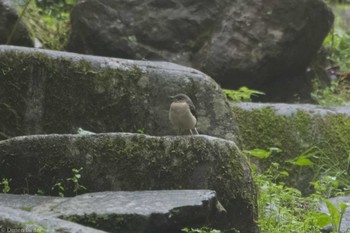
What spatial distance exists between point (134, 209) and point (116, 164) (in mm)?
737

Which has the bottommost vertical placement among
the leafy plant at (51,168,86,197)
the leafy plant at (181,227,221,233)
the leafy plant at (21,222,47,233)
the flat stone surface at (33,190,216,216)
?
the leafy plant at (181,227,221,233)

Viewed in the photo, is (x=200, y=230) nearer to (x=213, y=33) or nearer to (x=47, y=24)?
(x=213, y=33)

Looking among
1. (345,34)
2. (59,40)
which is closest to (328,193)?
(59,40)

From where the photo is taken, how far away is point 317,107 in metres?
9.18

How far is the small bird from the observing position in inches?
268

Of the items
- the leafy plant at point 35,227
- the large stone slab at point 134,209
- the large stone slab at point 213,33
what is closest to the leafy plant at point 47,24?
the large stone slab at point 213,33

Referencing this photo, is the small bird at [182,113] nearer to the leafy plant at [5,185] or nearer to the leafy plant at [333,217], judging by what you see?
the leafy plant at [333,217]

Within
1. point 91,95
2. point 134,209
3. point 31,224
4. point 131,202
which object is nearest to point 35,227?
point 31,224

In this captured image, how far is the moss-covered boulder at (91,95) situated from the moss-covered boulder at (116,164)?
1.38 meters

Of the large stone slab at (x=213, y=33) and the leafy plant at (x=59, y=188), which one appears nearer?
the leafy plant at (x=59, y=188)

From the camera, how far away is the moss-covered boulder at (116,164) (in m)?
5.61

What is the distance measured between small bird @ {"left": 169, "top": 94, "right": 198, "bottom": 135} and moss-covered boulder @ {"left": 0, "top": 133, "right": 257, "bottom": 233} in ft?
3.60

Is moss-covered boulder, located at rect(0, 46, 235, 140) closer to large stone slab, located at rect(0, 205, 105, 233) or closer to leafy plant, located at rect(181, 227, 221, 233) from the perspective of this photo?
leafy plant, located at rect(181, 227, 221, 233)

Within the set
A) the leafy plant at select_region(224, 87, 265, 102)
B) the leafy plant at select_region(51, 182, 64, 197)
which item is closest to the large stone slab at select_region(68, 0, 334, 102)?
the leafy plant at select_region(224, 87, 265, 102)
